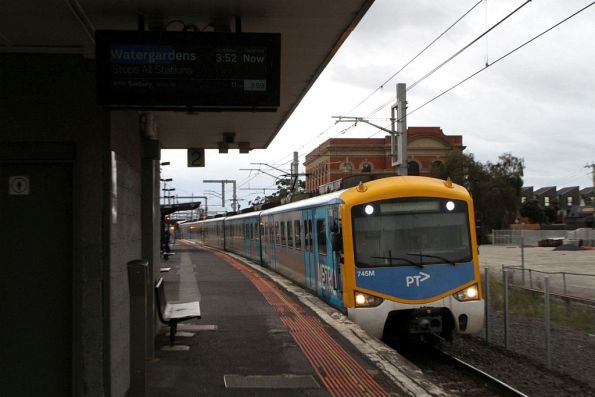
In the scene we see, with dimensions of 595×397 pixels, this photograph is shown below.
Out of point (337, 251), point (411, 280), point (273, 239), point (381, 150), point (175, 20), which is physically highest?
point (381, 150)

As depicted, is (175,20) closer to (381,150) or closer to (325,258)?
(325,258)

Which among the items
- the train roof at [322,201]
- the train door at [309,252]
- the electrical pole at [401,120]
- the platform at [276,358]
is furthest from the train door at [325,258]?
the electrical pole at [401,120]

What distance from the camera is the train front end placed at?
9562 mm

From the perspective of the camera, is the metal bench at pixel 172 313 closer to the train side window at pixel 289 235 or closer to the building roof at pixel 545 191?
the train side window at pixel 289 235

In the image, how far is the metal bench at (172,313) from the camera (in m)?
8.18

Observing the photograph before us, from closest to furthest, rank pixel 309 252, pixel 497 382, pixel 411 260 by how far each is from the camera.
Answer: pixel 497 382
pixel 411 260
pixel 309 252

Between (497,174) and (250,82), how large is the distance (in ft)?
213

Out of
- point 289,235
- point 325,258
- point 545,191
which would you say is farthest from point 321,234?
point 545,191

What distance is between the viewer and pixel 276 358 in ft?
24.8

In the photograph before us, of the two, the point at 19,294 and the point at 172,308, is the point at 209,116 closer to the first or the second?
the point at 172,308

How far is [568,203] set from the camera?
155250mm

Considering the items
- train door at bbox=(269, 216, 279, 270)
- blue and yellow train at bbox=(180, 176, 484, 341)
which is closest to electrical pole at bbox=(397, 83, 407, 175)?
train door at bbox=(269, 216, 279, 270)

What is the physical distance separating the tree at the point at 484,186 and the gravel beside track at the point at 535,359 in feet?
170

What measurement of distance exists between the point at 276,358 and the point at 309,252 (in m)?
6.28
